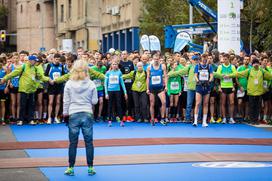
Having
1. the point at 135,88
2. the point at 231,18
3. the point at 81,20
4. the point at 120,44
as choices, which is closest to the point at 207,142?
the point at 135,88

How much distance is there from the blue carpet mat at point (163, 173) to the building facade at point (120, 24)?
137 ft

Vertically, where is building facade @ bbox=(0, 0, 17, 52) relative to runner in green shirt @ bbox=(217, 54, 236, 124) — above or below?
above

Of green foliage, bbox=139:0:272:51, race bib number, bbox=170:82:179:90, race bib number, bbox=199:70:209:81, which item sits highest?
green foliage, bbox=139:0:272:51

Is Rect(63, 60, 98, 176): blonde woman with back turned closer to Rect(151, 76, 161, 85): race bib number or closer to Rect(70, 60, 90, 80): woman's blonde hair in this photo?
Rect(70, 60, 90, 80): woman's blonde hair

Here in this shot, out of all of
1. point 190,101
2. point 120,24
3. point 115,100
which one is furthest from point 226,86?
point 120,24

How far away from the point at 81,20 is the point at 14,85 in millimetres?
50596

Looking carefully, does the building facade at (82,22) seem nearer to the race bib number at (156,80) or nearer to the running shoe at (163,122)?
the running shoe at (163,122)

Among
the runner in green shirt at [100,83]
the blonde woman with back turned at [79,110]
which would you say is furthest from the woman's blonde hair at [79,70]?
the runner in green shirt at [100,83]

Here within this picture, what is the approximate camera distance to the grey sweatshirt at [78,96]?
1347 centimetres

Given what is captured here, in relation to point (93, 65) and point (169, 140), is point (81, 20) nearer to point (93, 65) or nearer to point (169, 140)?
point (93, 65)

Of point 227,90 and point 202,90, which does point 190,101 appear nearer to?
point 202,90

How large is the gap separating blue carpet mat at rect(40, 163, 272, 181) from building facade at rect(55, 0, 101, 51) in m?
54.4

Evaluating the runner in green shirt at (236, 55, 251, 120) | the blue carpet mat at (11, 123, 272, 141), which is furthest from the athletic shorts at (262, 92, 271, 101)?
the blue carpet mat at (11, 123, 272, 141)

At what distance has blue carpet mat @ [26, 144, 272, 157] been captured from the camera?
16.6m
